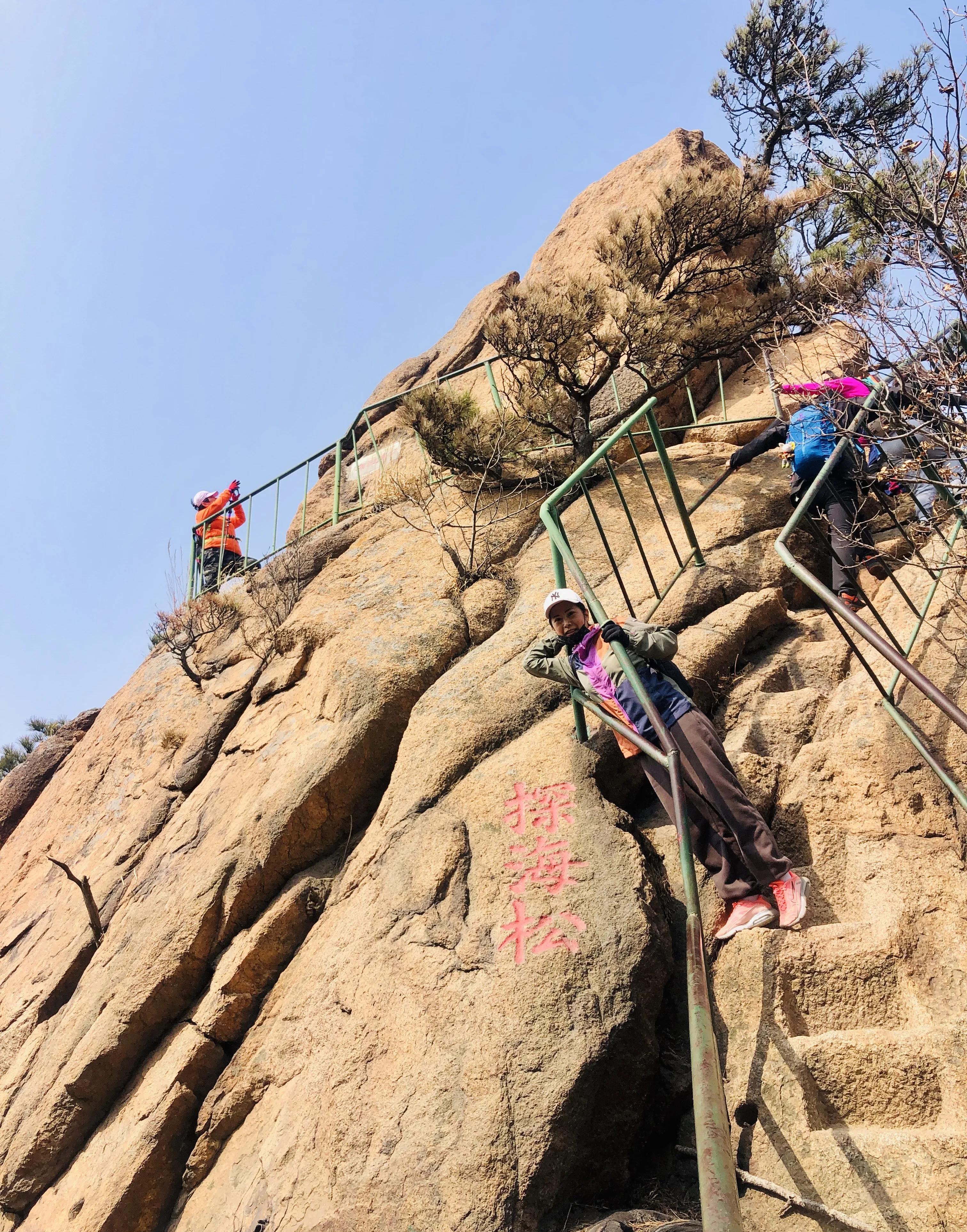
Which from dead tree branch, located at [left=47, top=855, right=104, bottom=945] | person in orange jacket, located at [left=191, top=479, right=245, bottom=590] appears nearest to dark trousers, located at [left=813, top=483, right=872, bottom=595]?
dead tree branch, located at [left=47, top=855, right=104, bottom=945]

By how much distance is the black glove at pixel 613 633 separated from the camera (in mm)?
4586

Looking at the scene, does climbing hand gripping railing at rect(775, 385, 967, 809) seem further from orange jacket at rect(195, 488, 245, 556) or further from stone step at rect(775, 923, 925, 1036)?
orange jacket at rect(195, 488, 245, 556)

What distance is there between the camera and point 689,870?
3436 mm

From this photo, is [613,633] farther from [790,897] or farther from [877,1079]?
[877,1079]

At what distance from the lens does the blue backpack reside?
20.8 ft

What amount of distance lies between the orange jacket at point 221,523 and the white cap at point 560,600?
826 centimetres

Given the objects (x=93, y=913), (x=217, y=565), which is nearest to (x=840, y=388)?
(x=93, y=913)

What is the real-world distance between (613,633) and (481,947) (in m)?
1.72

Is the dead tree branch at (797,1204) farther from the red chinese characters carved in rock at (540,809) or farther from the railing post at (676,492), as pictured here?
the railing post at (676,492)

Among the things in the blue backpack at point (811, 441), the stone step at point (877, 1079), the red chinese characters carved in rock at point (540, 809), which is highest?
the blue backpack at point (811, 441)

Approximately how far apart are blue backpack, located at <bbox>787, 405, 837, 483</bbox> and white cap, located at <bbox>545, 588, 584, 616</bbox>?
2181mm

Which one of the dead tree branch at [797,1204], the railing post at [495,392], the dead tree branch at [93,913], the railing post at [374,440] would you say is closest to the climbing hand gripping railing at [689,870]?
the dead tree branch at [797,1204]

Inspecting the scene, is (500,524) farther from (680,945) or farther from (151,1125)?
(151,1125)

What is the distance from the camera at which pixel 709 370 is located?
11.0 meters
